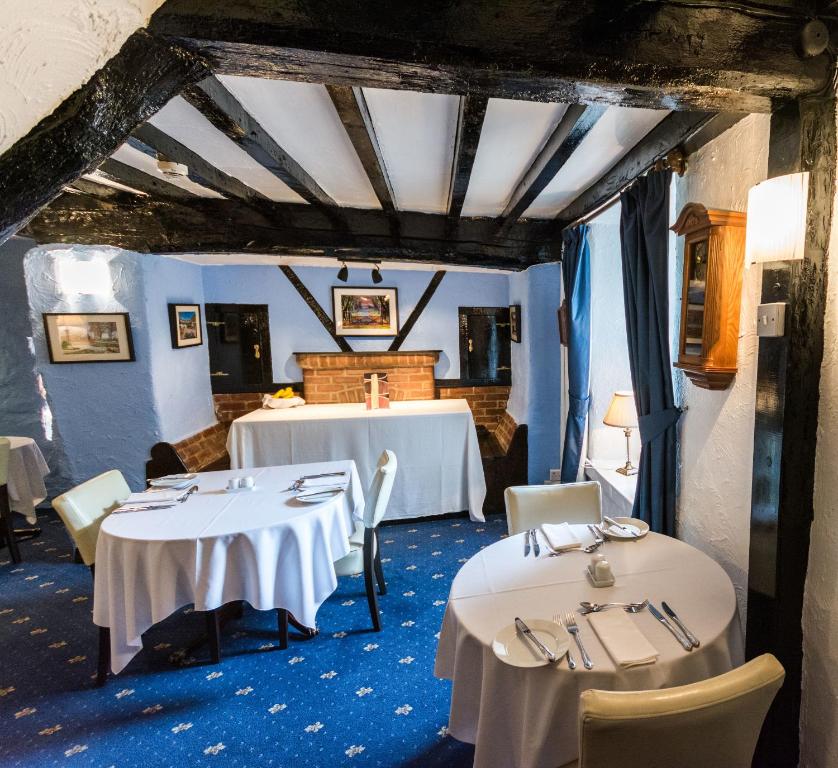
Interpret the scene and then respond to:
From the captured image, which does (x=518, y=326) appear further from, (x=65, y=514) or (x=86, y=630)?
A: (x=86, y=630)

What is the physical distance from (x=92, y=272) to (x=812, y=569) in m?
4.74

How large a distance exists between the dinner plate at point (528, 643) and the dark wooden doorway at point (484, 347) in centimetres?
376

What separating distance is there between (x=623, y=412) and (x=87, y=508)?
306 centimetres

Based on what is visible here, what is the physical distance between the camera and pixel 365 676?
2.12 m

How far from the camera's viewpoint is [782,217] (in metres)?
1.31

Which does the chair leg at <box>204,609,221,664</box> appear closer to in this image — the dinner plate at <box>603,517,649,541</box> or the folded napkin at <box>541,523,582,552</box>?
the folded napkin at <box>541,523,582,552</box>

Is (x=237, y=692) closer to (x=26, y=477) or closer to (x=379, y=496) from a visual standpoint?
(x=379, y=496)

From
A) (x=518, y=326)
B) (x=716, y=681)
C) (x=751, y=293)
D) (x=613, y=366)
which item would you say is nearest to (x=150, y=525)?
(x=716, y=681)

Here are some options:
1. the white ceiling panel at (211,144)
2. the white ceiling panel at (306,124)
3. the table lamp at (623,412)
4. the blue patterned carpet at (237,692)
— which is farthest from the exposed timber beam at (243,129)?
the blue patterned carpet at (237,692)

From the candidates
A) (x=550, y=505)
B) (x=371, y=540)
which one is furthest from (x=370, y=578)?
(x=550, y=505)

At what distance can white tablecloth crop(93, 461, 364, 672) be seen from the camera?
6.51 ft

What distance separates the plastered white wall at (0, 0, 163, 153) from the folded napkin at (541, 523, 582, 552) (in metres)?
2.05

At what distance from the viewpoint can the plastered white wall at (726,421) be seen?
163 centimetres

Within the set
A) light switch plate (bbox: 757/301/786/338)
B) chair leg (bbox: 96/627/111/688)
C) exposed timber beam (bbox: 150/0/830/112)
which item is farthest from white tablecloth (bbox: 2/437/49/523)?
light switch plate (bbox: 757/301/786/338)
